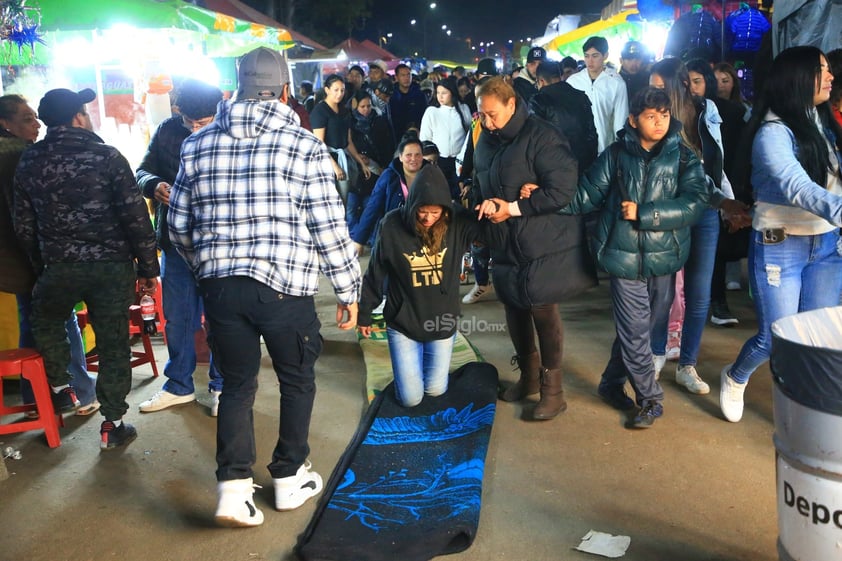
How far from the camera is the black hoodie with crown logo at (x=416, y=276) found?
4898 mm

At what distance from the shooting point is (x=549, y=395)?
4.74 metres

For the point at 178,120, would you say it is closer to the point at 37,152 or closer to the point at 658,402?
the point at 37,152

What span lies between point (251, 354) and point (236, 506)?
68cm

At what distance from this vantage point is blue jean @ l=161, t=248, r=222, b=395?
5.02 m

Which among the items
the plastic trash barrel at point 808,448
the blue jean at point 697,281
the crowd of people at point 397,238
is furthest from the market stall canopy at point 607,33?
the plastic trash barrel at point 808,448

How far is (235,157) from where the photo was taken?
11.2ft

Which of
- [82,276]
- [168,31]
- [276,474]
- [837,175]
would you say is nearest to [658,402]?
[837,175]

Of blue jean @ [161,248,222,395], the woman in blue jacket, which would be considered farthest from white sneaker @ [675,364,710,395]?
blue jean @ [161,248,222,395]

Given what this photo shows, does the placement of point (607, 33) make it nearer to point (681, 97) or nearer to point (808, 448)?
point (681, 97)

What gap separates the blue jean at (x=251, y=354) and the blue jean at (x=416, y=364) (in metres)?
→ 1.24

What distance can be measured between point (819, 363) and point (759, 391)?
300cm

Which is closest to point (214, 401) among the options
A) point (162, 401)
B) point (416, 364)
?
point (162, 401)

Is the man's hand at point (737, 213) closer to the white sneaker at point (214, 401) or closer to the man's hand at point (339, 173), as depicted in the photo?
the white sneaker at point (214, 401)

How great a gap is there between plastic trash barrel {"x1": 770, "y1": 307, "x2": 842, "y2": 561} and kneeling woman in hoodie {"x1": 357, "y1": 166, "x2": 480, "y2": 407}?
8.70 feet
